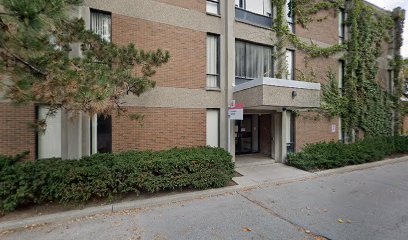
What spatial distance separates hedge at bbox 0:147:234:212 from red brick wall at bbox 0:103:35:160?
3.19ft

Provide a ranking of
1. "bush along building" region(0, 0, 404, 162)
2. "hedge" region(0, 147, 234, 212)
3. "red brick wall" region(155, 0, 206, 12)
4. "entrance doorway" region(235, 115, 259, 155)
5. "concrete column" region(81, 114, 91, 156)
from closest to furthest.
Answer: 1. "hedge" region(0, 147, 234, 212)
2. "concrete column" region(81, 114, 91, 156)
3. "bush along building" region(0, 0, 404, 162)
4. "red brick wall" region(155, 0, 206, 12)
5. "entrance doorway" region(235, 115, 259, 155)

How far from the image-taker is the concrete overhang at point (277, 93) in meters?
7.45

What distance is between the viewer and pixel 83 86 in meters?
3.66

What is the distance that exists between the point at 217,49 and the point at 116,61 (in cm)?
508

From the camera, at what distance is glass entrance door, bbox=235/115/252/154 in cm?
1153

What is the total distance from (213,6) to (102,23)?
4694mm

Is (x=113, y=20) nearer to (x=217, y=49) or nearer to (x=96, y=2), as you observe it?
(x=96, y=2)

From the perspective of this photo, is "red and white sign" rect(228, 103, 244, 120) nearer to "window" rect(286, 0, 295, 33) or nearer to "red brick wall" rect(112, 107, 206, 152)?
"red brick wall" rect(112, 107, 206, 152)

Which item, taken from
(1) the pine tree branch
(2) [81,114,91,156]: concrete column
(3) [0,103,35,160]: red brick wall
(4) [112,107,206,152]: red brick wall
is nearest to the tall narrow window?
(4) [112,107,206,152]: red brick wall

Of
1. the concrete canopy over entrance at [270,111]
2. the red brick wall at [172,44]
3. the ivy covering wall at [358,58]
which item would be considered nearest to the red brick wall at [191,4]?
the red brick wall at [172,44]

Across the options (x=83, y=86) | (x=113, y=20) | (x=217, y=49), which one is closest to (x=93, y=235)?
(x=83, y=86)

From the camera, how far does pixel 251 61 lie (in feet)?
32.6

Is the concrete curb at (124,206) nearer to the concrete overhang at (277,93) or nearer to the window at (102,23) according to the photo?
the concrete overhang at (277,93)

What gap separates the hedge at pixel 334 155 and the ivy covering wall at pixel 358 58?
1784 mm
